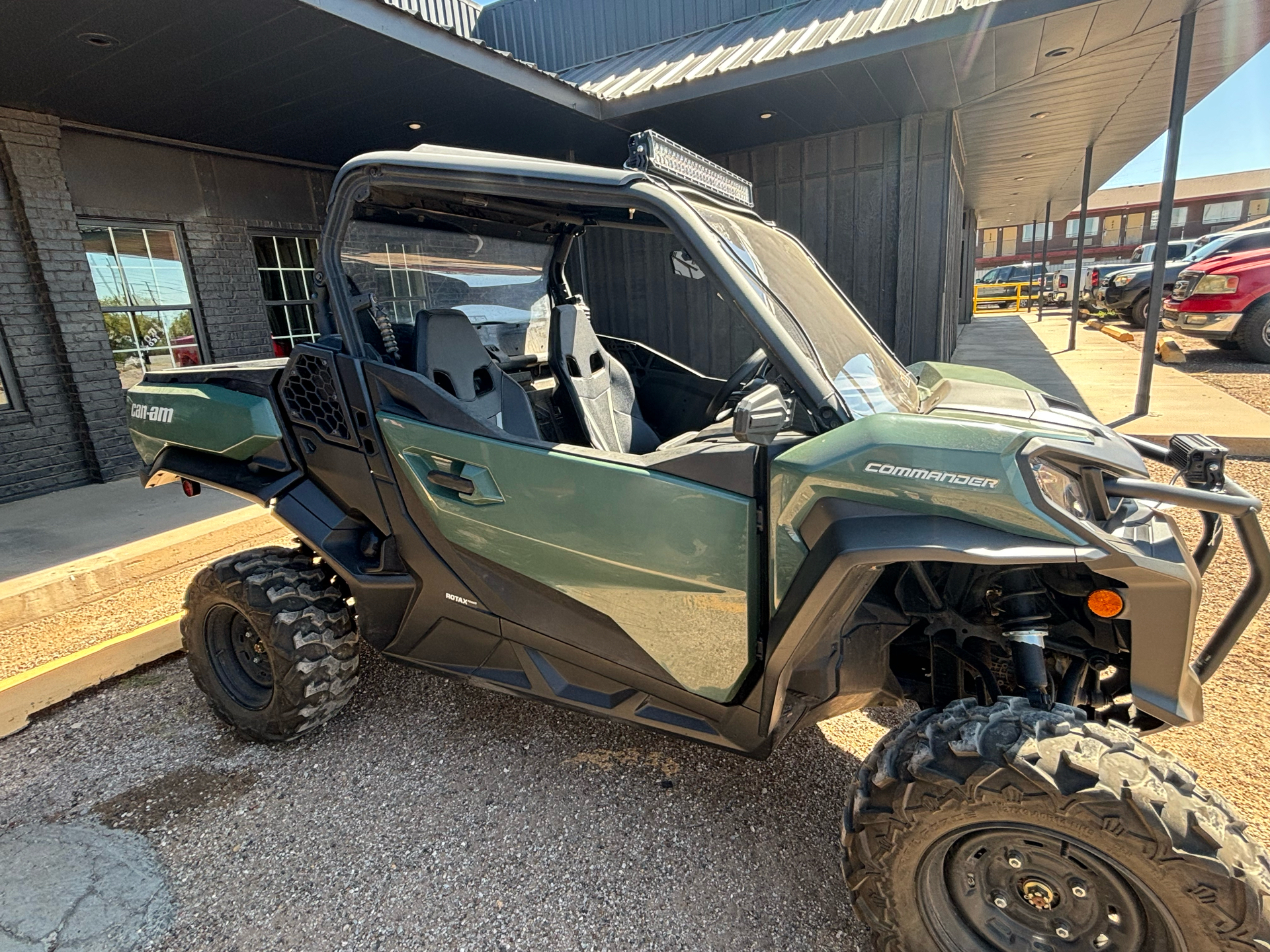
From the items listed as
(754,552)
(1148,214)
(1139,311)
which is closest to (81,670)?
(754,552)

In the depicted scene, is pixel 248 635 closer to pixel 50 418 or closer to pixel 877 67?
pixel 50 418

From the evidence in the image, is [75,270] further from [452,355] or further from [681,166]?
[681,166]

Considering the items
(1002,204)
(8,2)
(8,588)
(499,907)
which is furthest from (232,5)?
(1002,204)

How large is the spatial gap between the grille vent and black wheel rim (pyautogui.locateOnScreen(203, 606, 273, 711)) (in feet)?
2.83

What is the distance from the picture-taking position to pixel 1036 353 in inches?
458

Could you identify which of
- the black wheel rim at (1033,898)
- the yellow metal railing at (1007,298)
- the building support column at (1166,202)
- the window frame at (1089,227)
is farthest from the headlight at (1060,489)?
the window frame at (1089,227)

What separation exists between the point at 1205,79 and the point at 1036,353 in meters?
4.47

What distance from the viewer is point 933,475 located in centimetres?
152

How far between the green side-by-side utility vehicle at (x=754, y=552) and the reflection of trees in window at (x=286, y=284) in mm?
4955

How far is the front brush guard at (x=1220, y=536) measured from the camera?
4.69ft

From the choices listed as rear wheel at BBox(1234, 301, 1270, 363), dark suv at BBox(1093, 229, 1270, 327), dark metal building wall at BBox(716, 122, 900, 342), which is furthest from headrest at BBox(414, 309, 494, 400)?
dark suv at BBox(1093, 229, 1270, 327)

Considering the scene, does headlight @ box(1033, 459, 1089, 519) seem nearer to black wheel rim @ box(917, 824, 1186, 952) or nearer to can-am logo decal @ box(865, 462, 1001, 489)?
can-am logo decal @ box(865, 462, 1001, 489)

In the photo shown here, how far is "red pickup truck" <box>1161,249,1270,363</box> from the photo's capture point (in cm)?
879

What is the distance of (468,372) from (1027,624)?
6.27 feet
